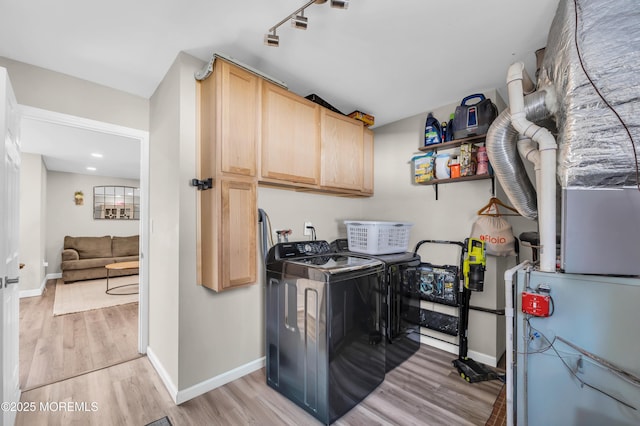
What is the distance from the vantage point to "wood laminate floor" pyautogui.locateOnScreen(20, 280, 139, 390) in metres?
2.35

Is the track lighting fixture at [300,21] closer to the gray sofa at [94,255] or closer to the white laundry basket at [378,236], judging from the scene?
the white laundry basket at [378,236]

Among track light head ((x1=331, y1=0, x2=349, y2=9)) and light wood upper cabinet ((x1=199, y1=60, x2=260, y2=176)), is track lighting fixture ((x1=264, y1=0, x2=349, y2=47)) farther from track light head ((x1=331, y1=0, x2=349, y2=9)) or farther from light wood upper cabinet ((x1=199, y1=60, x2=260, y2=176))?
light wood upper cabinet ((x1=199, y1=60, x2=260, y2=176))

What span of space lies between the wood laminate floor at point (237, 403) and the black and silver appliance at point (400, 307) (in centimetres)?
22

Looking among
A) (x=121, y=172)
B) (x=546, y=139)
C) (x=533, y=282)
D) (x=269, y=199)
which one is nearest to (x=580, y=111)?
(x=546, y=139)

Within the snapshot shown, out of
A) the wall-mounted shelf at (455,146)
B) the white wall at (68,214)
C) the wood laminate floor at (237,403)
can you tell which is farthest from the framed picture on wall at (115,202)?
the wall-mounted shelf at (455,146)

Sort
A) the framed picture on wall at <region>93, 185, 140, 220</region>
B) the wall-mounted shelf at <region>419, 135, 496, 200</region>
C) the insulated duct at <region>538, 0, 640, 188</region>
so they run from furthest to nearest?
the framed picture on wall at <region>93, 185, 140, 220</region>
the wall-mounted shelf at <region>419, 135, 496, 200</region>
the insulated duct at <region>538, 0, 640, 188</region>

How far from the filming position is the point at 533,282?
47.3 inches

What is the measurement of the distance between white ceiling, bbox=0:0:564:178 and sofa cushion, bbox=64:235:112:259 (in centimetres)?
522

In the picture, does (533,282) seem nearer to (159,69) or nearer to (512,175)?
(512,175)

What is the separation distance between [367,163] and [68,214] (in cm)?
700

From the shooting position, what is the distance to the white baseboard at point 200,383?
1943 millimetres

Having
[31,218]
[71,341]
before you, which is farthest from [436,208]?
[31,218]

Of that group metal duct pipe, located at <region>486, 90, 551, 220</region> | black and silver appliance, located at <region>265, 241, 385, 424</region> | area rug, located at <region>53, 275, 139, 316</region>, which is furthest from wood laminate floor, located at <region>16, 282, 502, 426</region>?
area rug, located at <region>53, 275, 139, 316</region>

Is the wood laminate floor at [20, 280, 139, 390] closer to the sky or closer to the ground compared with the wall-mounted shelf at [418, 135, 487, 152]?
closer to the ground
